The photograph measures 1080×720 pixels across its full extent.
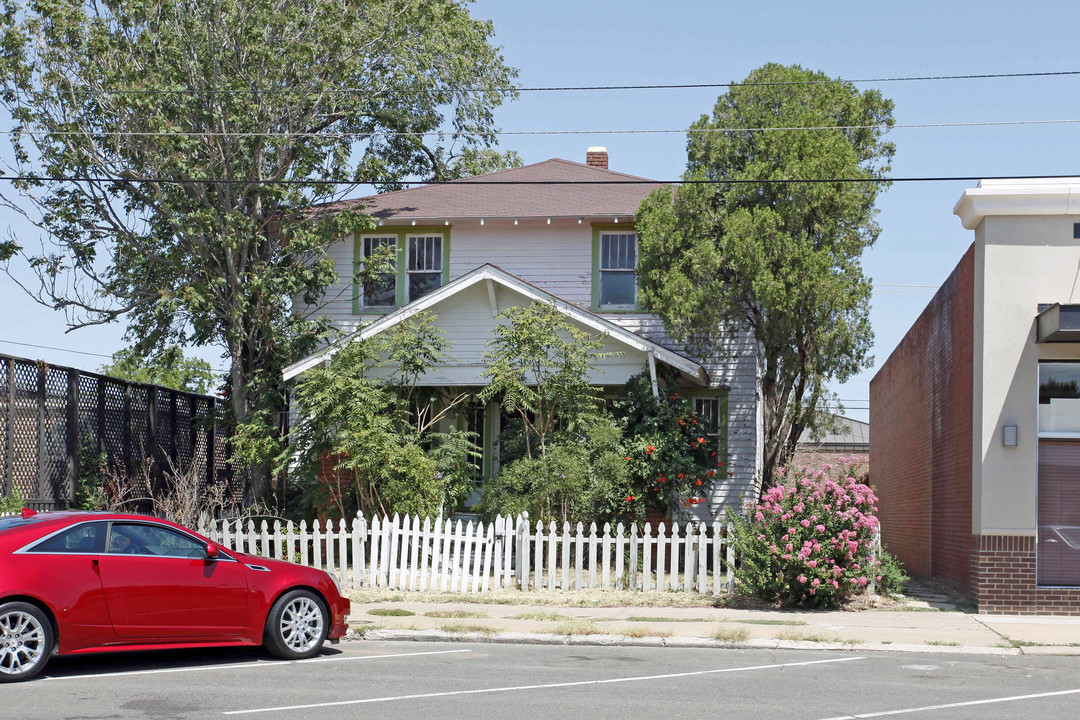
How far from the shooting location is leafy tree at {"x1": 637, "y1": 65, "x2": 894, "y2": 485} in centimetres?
1780

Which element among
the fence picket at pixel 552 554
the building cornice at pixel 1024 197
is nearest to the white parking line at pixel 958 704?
the building cornice at pixel 1024 197

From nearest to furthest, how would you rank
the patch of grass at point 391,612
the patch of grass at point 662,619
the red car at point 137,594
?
1. the red car at point 137,594
2. the patch of grass at point 662,619
3. the patch of grass at point 391,612

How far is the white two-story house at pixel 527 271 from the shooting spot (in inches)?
770

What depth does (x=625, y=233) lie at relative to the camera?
21891 millimetres

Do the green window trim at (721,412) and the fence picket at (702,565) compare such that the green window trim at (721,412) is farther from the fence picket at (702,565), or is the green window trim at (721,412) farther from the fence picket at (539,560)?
the fence picket at (539,560)

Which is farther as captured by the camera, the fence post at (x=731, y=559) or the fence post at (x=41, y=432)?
the fence post at (x=41, y=432)

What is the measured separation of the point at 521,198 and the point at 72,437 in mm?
10158

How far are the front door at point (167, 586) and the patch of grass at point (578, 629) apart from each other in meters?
3.70

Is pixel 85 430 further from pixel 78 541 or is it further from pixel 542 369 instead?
pixel 78 541

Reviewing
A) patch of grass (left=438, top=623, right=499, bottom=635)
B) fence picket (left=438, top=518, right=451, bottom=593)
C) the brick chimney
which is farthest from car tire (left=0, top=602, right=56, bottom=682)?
the brick chimney

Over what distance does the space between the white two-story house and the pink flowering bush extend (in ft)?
15.8

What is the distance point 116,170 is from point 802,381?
1335cm

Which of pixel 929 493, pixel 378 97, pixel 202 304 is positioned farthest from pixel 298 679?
pixel 378 97

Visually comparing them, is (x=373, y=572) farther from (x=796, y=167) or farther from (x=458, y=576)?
(x=796, y=167)
